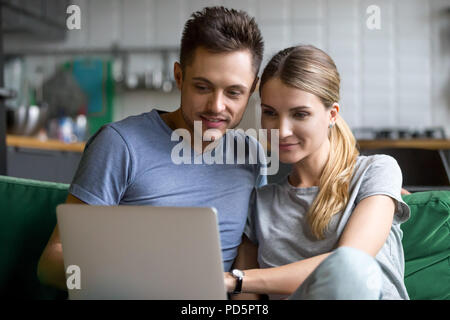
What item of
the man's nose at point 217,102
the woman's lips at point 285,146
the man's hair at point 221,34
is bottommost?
the woman's lips at point 285,146

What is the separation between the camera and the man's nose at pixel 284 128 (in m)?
1.05

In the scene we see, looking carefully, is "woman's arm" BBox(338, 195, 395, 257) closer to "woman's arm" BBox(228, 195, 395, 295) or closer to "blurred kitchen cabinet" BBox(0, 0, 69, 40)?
"woman's arm" BBox(228, 195, 395, 295)

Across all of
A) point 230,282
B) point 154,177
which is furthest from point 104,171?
point 230,282

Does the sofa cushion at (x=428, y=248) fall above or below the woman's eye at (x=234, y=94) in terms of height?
below

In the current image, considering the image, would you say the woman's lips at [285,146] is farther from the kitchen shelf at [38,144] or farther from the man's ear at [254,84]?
the kitchen shelf at [38,144]

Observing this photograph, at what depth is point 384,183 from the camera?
40.9 inches

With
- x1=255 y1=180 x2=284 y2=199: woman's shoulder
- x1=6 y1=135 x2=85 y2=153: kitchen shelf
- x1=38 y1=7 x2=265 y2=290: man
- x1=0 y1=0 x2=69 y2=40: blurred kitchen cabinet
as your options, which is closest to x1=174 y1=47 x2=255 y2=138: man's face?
x1=38 y1=7 x2=265 y2=290: man

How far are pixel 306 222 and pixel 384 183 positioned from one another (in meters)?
0.19

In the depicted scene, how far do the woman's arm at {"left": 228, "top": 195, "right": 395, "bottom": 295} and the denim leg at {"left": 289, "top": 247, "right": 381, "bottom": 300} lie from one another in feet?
0.46

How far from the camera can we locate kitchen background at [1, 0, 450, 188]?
399 centimetres

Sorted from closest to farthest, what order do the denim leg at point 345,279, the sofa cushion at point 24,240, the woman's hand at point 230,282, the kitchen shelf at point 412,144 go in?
the denim leg at point 345,279 < the woman's hand at point 230,282 < the sofa cushion at point 24,240 < the kitchen shelf at point 412,144

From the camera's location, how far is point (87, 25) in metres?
4.41

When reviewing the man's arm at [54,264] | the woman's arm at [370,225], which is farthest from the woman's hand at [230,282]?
the man's arm at [54,264]

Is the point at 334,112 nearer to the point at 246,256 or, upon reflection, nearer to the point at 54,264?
the point at 246,256
